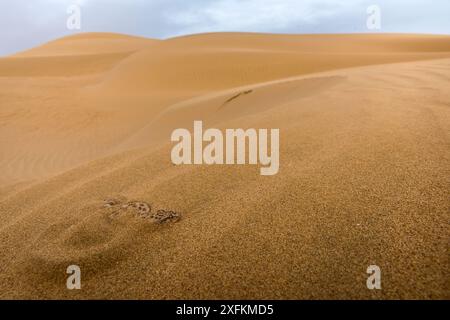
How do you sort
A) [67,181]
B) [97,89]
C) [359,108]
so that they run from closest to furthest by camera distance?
[67,181] → [359,108] → [97,89]

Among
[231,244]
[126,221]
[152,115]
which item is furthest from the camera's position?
[152,115]

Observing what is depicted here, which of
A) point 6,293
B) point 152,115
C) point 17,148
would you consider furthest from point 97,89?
point 6,293

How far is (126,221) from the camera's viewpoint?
1777 millimetres

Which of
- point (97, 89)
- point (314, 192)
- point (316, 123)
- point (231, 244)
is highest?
point (97, 89)

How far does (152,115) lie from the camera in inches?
291

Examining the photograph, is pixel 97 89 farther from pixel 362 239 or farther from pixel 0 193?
pixel 362 239

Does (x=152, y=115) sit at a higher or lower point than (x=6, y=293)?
higher

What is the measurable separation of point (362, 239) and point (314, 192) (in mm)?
420

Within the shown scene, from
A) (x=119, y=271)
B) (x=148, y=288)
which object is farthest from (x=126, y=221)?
(x=148, y=288)

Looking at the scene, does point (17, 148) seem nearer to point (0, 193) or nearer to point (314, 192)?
point (0, 193)

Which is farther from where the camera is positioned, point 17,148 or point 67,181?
point 17,148

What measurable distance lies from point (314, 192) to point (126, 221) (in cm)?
100
